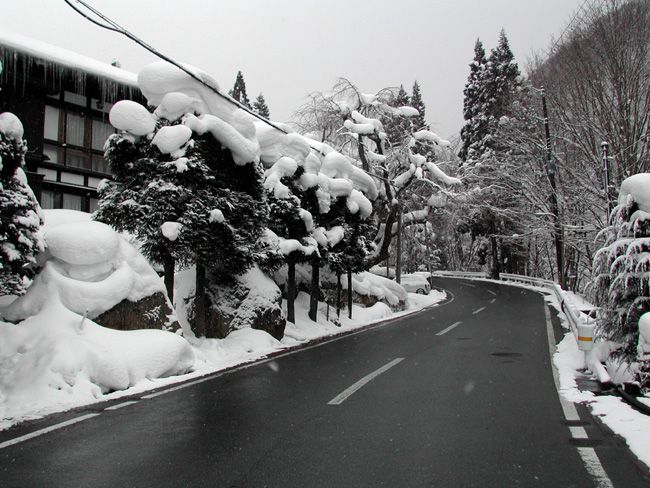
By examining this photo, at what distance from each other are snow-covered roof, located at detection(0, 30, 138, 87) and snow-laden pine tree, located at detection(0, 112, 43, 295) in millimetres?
9834

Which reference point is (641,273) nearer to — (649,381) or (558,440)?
(649,381)

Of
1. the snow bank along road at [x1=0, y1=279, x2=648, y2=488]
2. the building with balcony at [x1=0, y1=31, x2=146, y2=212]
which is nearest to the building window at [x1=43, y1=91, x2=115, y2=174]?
the building with balcony at [x1=0, y1=31, x2=146, y2=212]

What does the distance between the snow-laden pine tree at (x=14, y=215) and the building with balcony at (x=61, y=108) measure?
9.77 meters

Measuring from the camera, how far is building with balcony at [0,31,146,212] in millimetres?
15953

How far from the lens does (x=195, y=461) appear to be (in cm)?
450

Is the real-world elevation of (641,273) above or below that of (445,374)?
above

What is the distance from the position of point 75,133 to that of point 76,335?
1358cm

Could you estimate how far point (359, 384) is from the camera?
781cm

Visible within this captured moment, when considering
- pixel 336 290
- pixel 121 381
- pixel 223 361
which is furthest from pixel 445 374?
pixel 336 290

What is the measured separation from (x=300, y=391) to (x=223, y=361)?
3099 mm

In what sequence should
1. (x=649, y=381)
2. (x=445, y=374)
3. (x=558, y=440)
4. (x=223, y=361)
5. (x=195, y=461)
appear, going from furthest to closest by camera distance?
1. (x=223, y=361)
2. (x=445, y=374)
3. (x=649, y=381)
4. (x=558, y=440)
5. (x=195, y=461)

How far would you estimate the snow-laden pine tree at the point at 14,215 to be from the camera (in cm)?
685

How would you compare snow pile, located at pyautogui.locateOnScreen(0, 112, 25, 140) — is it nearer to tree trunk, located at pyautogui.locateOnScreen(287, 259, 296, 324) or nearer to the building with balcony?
tree trunk, located at pyautogui.locateOnScreen(287, 259, 296, 324)

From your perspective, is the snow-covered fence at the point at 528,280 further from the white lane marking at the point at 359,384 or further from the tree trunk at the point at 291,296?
the white lane marking at the point at 359,384
